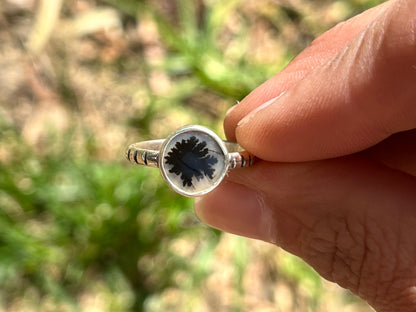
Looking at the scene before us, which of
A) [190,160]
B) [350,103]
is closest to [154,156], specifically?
[190,160]

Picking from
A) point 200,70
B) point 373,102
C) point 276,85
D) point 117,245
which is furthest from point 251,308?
point 373,102

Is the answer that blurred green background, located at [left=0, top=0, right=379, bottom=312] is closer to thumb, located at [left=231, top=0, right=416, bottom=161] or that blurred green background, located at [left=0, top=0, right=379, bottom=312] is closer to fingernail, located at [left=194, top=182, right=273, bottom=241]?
fingernail, located at [left=194, top=182, right=273, bottom=241]

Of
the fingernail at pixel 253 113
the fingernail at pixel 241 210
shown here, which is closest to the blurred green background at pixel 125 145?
the fingernail at pixel 241 210

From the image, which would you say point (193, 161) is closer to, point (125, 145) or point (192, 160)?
point (192, 160)

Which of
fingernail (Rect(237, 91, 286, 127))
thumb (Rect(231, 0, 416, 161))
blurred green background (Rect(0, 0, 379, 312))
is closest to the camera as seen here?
thumb (Rect(231, 0, 416, 161))

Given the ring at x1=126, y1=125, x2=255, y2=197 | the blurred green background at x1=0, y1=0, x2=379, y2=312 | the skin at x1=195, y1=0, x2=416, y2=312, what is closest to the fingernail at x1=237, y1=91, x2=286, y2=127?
the skin at x1=195, y1=0, x2=416, y2=312

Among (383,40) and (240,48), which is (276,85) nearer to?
(383,40)

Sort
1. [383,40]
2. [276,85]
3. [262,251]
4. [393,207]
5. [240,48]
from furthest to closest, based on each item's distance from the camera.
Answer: [240,48] → [262,251] → [276,85] → [393,207] → [383,40]
